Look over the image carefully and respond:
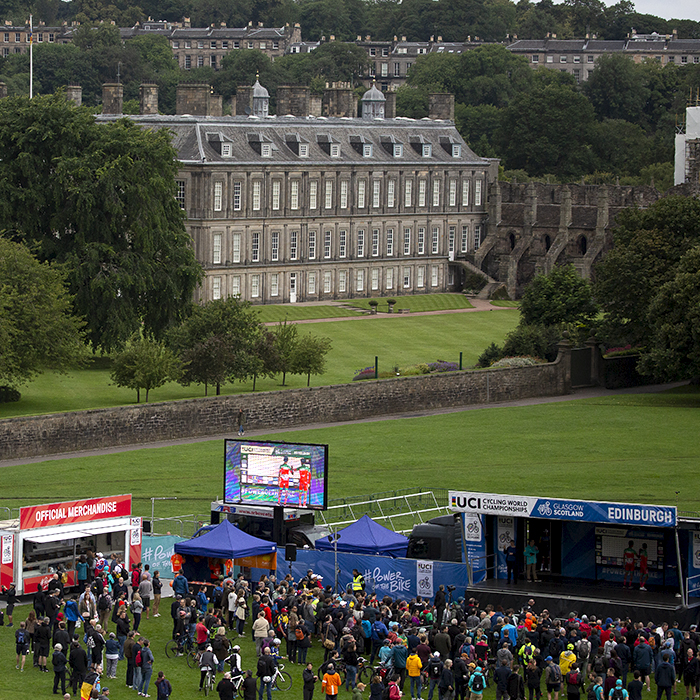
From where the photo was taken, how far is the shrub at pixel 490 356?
7844cm

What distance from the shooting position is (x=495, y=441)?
202ft

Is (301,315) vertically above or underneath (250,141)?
underneath

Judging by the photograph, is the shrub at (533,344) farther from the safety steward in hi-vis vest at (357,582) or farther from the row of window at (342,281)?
the safety steward in hi-vis vest at (357,582)

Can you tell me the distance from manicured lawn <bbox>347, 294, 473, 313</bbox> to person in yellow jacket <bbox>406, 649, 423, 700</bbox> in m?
71.7

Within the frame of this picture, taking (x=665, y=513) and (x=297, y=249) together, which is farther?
(x=297, y=249)

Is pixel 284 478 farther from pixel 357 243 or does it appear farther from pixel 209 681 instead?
pixel 357 243

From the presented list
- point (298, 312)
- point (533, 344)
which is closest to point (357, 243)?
point (298, 312)

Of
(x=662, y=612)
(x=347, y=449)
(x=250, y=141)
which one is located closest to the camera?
(x=662, y=612)

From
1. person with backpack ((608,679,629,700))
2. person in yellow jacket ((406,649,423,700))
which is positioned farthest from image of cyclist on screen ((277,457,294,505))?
person with backpack ((608,679,629,700))

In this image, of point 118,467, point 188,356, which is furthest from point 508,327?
point 118,467

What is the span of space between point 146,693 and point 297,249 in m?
78.2

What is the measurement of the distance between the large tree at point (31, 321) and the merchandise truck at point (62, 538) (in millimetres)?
23461

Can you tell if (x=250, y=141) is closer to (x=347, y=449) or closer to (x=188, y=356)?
(x=188, y=356)

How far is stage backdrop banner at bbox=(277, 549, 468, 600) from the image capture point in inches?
1528
